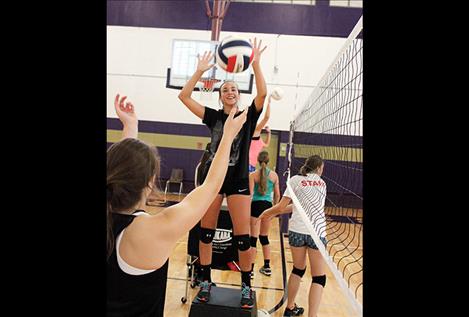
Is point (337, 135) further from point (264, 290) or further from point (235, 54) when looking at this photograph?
point (264, 290)

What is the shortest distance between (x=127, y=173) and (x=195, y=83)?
1701 mm

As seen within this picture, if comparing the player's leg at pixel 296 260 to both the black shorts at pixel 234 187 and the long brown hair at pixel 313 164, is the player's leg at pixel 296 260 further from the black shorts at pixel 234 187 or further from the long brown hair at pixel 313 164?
the black shorts at pixel 234 187

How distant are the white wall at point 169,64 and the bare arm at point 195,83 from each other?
6720mm

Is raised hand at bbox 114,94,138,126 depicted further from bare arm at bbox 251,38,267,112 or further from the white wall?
the white wall

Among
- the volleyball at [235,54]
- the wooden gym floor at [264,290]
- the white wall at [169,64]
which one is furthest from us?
the white wall at [169,64]

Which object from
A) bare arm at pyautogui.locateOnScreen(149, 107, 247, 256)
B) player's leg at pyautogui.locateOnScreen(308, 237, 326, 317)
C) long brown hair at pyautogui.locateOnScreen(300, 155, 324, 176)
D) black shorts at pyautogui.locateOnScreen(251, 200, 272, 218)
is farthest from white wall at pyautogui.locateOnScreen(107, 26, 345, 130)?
bare arm at pyautogui.locateOnScreen(149, 107, 247, 256)

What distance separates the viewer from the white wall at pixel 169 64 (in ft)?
31.7

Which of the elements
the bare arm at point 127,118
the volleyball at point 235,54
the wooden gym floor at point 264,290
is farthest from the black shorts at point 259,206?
the bare arm at point 127,118

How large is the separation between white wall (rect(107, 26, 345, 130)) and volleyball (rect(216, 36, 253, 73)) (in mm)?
6700

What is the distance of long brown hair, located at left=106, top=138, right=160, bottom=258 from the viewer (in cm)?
138

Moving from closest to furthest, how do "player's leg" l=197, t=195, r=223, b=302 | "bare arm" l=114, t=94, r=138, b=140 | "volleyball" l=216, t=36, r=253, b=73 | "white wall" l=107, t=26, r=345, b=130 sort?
"bare arm" l=114, t=94, r=138, b=140
"volleyball" l=216, t=36, r=253, b=73
"player's leg" l=197, t=195, r=223, b=302
"white wall" l=107, t=26, r=345, b=130
